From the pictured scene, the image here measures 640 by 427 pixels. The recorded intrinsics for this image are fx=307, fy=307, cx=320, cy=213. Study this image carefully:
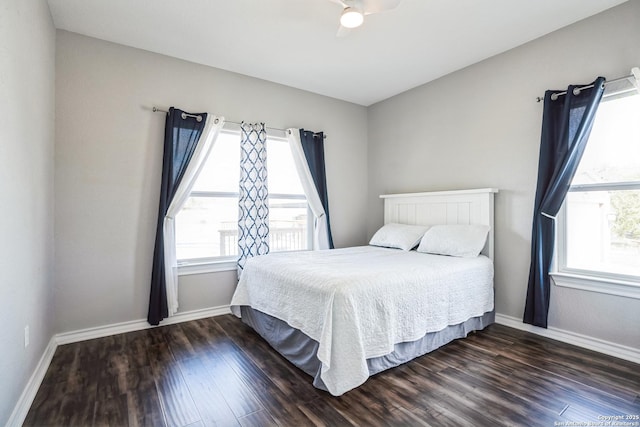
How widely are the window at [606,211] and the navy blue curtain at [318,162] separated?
8.18 feet

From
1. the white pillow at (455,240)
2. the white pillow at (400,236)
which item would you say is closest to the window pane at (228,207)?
the white pillow at (400,236)

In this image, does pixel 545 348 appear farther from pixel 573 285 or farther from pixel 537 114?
pixel 537 114

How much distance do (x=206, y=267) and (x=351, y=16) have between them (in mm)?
2762

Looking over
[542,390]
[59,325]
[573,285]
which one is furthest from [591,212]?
[59,325]

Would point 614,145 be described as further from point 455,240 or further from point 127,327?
point 127,327

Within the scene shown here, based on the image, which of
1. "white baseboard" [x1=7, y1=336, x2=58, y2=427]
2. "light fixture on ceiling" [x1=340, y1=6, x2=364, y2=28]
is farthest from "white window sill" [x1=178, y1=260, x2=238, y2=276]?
"light fixture on ceiling" [x1=340, y1=6, x2=364, y2=28]

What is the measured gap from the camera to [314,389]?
198cm

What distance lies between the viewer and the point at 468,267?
9.00 feet

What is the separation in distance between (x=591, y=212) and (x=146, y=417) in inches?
140

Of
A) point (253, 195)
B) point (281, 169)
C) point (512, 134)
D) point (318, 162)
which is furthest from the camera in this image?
point (318, 162)

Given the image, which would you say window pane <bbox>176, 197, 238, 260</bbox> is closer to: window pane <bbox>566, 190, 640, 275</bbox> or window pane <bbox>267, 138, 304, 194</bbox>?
window pane <bbox>267, 138, 304, 194</bbox>

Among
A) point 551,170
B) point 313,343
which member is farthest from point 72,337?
point 551,170

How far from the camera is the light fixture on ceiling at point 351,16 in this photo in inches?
79.8

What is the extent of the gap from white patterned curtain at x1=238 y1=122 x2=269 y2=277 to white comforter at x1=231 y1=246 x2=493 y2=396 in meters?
0.64
